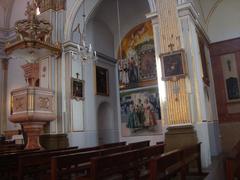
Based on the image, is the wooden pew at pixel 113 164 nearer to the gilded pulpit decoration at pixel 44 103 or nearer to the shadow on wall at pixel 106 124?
the gilded pulpit decoration at pixel 44 103

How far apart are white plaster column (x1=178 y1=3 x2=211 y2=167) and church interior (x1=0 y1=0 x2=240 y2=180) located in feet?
0.09

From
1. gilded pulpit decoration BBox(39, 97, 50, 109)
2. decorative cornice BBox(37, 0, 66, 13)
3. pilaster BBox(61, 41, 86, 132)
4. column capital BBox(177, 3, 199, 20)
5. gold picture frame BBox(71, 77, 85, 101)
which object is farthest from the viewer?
decorative cornice BBox(37, 0, 66, 13)

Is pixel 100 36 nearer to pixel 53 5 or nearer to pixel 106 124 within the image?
pixel 53 5

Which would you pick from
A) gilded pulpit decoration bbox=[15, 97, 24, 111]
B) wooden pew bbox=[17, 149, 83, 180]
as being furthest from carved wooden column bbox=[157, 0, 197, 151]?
gilded pulpit decoration bbox=[15, 97, 24, 111]

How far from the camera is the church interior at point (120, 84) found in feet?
21.6

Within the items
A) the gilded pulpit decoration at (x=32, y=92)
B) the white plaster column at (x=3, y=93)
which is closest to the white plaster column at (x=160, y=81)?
the gilded pulpit decoration at (x=32, y=92)

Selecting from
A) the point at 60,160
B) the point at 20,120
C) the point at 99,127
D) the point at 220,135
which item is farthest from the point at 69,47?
the point at 220,135

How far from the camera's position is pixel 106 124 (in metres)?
12.3

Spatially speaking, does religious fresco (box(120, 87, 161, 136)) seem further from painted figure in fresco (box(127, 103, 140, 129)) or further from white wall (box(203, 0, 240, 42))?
white wall (box(203, 0, 240, 42))

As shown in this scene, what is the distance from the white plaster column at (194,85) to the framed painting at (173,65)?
30 cm

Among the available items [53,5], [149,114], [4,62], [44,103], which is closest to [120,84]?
[149,114]

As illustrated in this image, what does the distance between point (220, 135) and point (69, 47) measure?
24.0ft

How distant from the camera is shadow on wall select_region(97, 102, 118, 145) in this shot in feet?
39.0

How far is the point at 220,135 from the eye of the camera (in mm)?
10852
